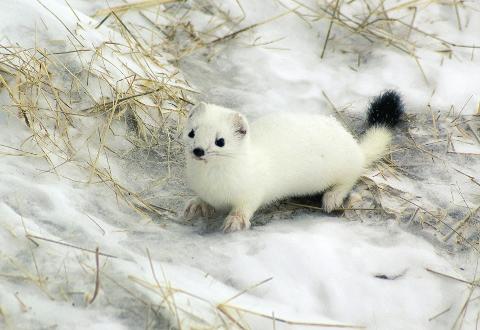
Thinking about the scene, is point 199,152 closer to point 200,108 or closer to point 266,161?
point 200,108

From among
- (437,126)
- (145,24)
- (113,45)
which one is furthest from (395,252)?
(145,24)

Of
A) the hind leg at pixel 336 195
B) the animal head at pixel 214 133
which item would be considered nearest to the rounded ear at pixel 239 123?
the animal head at pixel 214 133

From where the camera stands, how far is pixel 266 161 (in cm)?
249

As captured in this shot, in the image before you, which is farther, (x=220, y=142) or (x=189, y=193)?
(x=189, y=193)

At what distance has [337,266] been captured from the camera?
2.14 m

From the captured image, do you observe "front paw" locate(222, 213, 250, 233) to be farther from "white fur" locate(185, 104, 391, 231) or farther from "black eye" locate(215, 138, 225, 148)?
"black eye" locate(215, 138, 225, 148)

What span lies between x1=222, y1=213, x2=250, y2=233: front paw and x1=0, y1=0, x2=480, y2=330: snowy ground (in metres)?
0.04

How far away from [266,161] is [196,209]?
34 centimetres

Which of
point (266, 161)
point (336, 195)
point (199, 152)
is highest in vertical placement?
point (199, 152)

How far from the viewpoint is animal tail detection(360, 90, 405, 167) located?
115 inches

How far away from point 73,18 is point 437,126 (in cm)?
187

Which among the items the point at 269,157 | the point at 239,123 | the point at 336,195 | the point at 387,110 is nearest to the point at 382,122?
the point at 387,110

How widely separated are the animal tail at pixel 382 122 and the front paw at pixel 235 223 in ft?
2.59

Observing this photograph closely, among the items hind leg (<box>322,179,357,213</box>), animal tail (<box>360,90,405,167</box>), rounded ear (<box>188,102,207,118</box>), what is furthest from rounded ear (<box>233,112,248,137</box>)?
animal tail (<box>360,90,405,167</box>)
